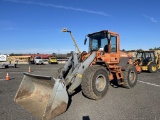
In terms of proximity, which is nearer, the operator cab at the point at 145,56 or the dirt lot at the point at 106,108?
the dirt lot at the point at 106,108

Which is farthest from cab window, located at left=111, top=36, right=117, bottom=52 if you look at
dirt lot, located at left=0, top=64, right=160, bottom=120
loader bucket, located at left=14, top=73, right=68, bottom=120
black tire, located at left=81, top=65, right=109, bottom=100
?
loader bucket, located at left=14, top=73, right=68, bottom=120

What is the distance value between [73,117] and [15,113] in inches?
72.9

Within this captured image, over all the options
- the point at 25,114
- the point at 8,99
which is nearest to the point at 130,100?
the point at 25,114

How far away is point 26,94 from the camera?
812cm

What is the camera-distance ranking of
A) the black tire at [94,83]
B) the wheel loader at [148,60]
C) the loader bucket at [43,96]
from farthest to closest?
the wheel loader at [148,60] → the black tire at [94,83] → the loader bucket at [43,96]

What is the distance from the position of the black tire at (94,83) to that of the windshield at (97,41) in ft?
5.83

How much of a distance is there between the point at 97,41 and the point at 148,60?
1172 centimetres

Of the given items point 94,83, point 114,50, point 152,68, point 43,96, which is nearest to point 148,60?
point 152,68

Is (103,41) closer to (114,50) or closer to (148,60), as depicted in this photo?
(114,50)

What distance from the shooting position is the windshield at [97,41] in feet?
32.8

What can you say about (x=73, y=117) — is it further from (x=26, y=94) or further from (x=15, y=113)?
(x=26, y=94)

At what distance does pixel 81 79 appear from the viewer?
311 inches

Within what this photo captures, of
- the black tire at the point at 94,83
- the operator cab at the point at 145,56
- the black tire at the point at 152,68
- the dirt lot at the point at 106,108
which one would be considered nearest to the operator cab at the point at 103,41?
the black tire at the point at 94,83

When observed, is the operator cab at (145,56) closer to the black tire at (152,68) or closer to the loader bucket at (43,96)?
the black tire at (152,68)
